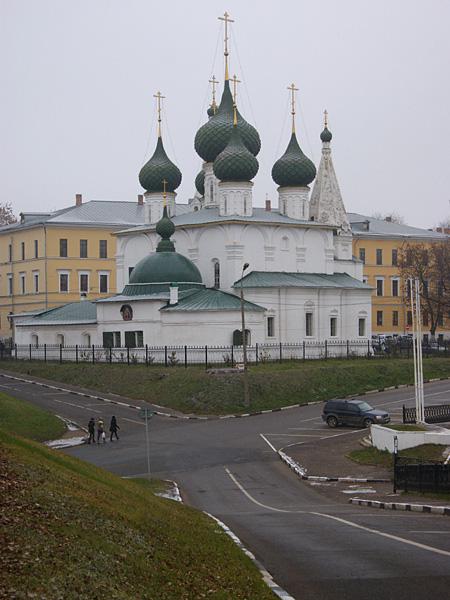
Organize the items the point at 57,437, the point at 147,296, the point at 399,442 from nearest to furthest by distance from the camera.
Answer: the point at 399,442 → the point at 57,437 → the point at 147,296

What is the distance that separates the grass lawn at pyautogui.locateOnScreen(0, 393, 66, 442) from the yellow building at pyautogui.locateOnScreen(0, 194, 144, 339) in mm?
35992

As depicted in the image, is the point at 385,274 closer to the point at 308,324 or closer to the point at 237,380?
the point at 308,324

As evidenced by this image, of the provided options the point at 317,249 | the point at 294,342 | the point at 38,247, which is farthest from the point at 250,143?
the point at 38,247

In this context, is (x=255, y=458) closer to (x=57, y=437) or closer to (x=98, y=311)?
Answer: (x=57, y=437)

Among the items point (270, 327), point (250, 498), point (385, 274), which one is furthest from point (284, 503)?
point (385, 274)

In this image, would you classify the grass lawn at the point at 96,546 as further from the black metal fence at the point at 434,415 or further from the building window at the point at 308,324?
the building window at the point at 308,324

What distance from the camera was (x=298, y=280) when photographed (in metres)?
57.1

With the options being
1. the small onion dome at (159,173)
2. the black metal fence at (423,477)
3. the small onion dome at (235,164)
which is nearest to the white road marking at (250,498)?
the black metal fence at (423,477)

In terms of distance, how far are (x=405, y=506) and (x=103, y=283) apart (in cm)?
5919

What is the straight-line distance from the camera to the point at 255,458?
31422mm

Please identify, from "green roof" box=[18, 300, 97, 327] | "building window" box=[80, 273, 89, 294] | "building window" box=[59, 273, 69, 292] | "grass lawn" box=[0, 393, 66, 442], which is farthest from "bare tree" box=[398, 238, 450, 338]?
"grass lawn" box=[0, 393, 66, 442]

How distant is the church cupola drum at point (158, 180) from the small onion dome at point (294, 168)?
6.61 meters

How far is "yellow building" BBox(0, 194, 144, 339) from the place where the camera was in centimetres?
7550

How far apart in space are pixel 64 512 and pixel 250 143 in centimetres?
4991
